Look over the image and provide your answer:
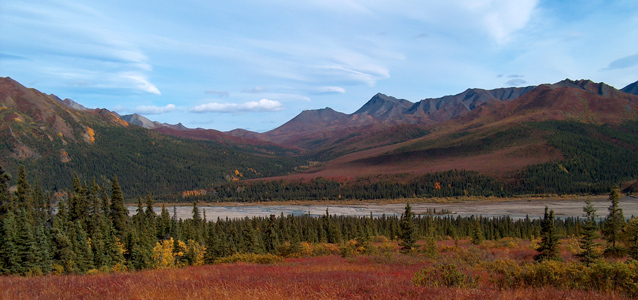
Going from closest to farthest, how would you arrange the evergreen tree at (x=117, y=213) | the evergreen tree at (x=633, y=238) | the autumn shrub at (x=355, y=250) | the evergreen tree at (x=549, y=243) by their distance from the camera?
1. the evergreen tree at (x=633, y=238)
2. the evergreen tree at (x=549, y=243)
3. the autumn shrub at (x=355, y=250)
4. the evergreen tree at (x=117, y=213)

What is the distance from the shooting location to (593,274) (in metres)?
11.8

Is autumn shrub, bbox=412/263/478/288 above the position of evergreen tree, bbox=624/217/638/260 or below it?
above

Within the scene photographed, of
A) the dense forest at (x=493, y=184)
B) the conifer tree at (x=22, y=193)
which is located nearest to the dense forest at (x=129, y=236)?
the conifer tree at (x=22, y=193)

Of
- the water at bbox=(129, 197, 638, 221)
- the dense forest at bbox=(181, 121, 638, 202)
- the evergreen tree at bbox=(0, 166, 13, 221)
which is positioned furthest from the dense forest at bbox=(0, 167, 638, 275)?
the dense forest at bbox=(181, 121, 638, 202)

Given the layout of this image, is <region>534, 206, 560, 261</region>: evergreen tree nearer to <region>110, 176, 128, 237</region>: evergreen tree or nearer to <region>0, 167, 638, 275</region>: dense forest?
<region>0, 167, 638, 275</region>: dense forest

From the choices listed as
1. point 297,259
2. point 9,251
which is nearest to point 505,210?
point 297,259

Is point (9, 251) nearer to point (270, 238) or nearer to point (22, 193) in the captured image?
point (22, 193)

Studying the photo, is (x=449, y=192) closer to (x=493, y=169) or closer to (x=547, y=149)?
(x=493, y=169)

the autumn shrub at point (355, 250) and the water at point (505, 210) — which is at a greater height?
the autumn shrub at point (355, 250)

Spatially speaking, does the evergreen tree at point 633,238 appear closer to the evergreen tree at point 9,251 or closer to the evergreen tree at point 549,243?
the evergreen tree at point 549,243

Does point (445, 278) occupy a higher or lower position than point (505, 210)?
higher

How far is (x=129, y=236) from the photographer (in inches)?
1934

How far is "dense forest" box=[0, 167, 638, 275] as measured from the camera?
117 feet

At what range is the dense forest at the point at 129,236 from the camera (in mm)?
35656
